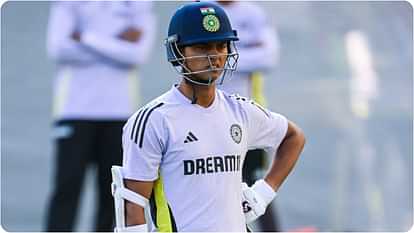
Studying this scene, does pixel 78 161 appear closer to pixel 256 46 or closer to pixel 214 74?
pixel 256 46

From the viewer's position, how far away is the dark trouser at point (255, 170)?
606cm

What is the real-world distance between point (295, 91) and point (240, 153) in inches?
175

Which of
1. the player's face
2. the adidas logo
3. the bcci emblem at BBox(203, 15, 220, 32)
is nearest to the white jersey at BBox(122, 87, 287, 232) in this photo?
the adidas logo

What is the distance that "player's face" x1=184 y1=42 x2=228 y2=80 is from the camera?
12.2ft

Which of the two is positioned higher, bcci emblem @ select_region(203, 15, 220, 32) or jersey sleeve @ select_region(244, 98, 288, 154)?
bcci emblem @ select_region(203, 15, 220, 32)

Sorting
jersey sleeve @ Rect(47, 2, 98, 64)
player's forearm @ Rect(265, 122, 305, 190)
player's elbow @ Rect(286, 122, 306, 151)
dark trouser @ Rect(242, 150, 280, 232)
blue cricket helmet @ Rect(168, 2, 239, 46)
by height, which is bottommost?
dark trouser @ Rect(242, 150, 280, 232)

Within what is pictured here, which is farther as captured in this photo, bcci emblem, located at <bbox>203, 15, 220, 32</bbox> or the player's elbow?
the player's elbow

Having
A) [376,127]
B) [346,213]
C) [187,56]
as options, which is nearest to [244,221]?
[187,56]

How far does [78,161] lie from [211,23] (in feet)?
7.37

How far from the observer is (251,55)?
6109 millimetres

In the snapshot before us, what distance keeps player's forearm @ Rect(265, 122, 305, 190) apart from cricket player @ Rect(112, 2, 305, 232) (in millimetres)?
329

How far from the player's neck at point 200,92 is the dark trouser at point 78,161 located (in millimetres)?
2074

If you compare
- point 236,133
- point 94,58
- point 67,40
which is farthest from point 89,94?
point 236,133

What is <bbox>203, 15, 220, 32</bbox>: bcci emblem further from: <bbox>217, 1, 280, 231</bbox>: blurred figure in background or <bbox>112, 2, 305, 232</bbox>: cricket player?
<bbox>217, 1, 280, 231</bbox>: blurred figure in background
